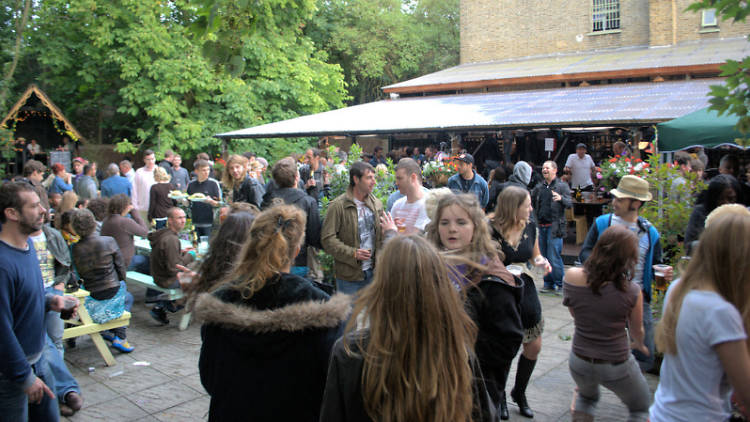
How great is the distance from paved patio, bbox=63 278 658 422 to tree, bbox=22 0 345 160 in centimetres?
1213

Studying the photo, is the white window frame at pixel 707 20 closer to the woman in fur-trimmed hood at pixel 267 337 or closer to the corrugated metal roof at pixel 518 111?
the corrugated metal roof at pixel 518 111

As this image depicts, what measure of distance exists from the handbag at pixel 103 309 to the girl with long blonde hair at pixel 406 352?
4.53 meters

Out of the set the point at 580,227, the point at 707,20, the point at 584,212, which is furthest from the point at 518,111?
the point at 707,20

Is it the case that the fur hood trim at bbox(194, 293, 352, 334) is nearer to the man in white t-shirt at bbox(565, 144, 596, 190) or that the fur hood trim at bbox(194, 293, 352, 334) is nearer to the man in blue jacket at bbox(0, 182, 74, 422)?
the man in blue jacket at bbox(0, 182, 74, 422)

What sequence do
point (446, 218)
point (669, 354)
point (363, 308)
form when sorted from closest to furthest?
1. point (363, 308)
2. point (669, 354)
3. point (446, 218)

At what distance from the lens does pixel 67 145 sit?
19.2m

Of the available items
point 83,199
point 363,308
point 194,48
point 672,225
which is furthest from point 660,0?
point 363,308

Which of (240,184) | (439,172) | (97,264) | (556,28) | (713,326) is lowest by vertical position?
(97,264)

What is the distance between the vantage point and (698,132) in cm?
766

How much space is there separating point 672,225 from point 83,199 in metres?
9.78

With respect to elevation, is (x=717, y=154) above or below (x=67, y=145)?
below

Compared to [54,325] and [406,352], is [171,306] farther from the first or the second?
[406,352]

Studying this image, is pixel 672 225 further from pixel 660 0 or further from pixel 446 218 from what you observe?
pixel 660 0

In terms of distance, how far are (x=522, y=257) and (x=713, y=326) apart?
2.00m
